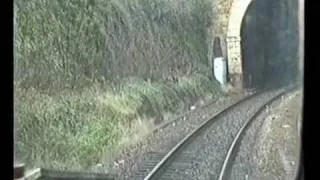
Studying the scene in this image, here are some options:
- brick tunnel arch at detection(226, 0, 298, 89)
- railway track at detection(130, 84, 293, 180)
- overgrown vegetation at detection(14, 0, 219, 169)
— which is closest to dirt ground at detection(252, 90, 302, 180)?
railway track at detection(130, 84, 293, 180)

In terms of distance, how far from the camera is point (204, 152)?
2104 millimetres

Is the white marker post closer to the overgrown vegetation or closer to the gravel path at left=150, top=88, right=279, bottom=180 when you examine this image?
the overgrown vegetation

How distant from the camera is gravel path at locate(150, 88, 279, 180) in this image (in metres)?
1.93

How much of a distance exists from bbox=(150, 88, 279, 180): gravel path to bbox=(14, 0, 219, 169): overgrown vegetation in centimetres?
21

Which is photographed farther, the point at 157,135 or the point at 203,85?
the point at 203,85

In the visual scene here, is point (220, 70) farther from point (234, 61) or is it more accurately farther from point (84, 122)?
point (84, 122)

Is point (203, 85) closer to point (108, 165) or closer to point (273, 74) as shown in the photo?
point (273, 74)

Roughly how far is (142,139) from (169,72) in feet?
1.94

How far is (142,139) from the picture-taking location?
2.00 metres

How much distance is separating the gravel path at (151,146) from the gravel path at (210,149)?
81 mm

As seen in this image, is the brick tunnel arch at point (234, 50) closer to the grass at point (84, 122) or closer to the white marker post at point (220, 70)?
the white marker post at point (220, 70)

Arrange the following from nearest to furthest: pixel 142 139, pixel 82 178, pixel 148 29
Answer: pixel 82 178 → pixel 142 139 → pixel 148 29

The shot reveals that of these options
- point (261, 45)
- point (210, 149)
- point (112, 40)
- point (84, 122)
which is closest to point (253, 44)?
point (261, 45)
